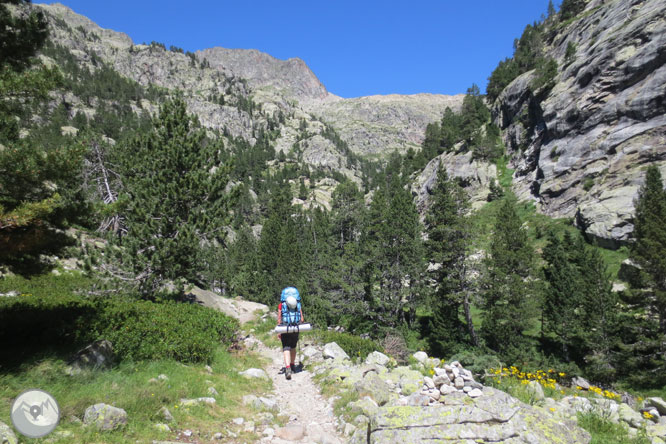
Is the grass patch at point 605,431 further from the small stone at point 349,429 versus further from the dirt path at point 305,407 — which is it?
the dirt path at point 305,407

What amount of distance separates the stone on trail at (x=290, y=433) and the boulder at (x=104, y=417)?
262 cm

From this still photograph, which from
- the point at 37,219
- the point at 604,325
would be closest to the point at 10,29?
the point at 37,219

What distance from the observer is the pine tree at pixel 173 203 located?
15.3 m

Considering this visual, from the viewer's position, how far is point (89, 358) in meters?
6.51

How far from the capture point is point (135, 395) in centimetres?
575

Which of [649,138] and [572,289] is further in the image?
→ [649,138]

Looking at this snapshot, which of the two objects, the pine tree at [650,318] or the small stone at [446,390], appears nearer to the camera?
the small stone at [446,390]

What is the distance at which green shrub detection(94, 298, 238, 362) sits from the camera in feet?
25.9

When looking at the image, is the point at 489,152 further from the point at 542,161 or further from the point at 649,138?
the point at 649,138

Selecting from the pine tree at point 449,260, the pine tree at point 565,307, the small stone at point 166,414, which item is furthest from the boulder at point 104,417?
the pine tree at point 565,307

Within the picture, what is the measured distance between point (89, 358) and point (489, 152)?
8172cm

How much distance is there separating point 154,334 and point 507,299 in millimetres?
27673

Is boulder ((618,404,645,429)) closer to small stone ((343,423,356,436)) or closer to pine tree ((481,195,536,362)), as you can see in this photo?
small stone ((343,423,356,436))

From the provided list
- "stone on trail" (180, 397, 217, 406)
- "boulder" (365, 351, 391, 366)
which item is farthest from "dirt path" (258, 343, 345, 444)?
"boulder" (365, 351, 391, 366)
